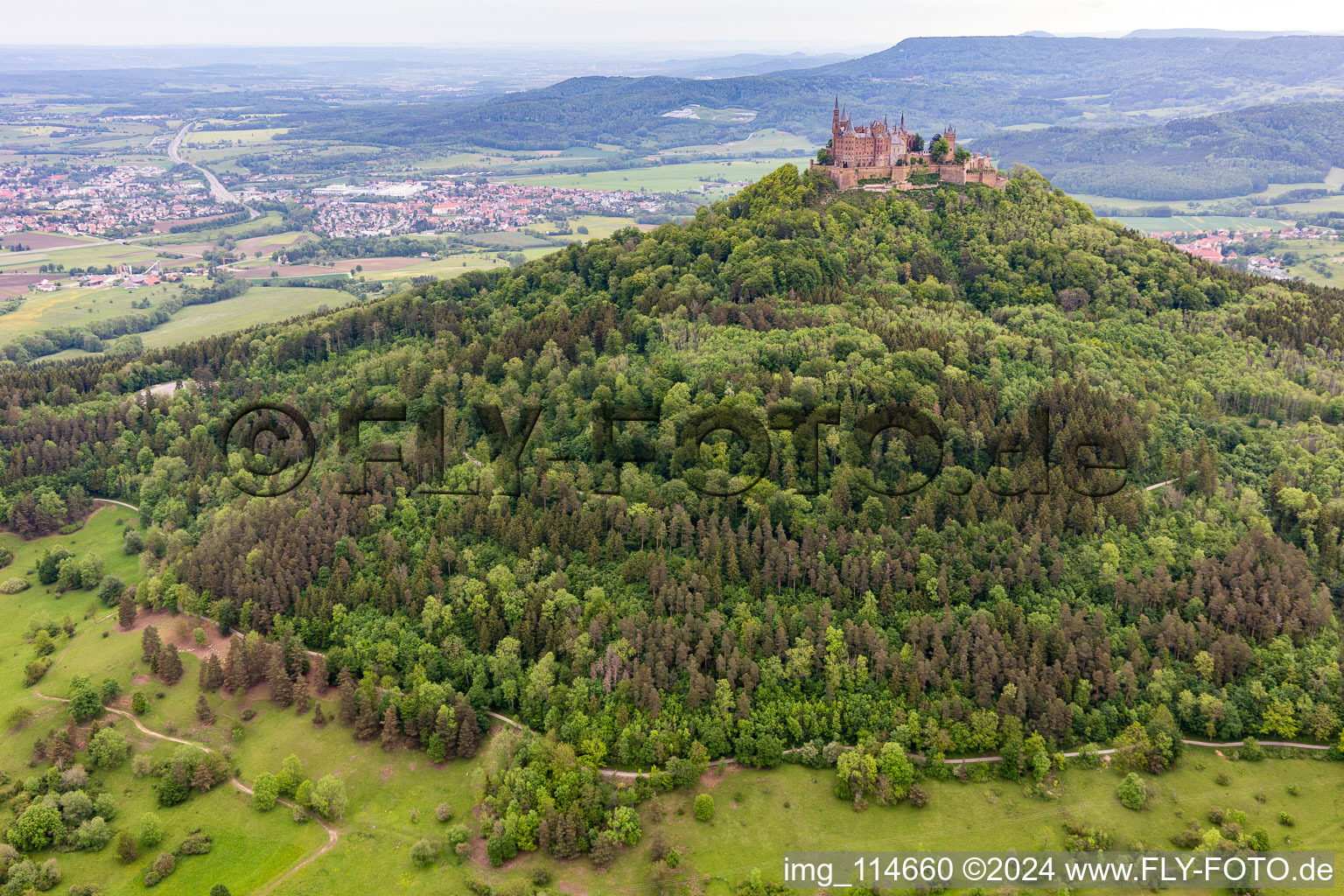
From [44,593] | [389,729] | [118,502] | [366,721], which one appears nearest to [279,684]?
[366,721]

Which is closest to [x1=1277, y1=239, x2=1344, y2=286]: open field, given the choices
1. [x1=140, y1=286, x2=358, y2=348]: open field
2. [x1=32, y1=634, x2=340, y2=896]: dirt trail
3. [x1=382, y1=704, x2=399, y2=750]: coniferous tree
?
[x1=382, y1=704, x2=399, y2=750]: coniferous tree

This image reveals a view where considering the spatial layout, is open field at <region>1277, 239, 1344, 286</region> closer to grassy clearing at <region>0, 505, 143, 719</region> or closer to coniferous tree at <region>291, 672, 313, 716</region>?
coniferous tree at <region>291, 672, 313, 716</region>

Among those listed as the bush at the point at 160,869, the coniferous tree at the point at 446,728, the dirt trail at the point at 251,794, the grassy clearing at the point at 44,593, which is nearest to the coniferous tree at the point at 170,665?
the dirt trail at the point at 251,794

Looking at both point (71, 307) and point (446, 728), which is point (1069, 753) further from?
point (71, 307)

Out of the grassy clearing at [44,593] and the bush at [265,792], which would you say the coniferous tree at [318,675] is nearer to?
the bush at [265,792]

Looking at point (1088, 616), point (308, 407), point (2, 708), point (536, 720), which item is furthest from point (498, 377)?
point (1088, 616)

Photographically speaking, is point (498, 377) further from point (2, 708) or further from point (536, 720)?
point (2, 708)
